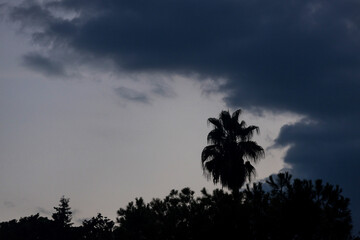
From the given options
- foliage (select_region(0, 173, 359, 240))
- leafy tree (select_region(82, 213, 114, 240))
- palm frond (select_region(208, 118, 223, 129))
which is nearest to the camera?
foliage (select_region(0, 173, 359, 240))

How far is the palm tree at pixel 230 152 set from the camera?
96.1 feet

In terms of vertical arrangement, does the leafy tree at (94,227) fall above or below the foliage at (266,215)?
above

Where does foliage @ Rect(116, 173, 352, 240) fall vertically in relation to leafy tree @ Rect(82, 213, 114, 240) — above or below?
below

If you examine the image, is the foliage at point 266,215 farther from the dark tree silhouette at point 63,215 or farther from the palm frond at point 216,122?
the dark tree silhouette at point 63,215

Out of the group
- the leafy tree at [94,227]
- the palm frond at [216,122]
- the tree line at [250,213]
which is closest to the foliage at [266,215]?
the tree line at [250,213]

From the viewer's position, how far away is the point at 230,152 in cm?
3050

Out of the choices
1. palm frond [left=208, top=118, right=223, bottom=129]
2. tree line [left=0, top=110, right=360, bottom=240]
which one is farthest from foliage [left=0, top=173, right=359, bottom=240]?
palm frond [left=208, top=118, right=223, bottom=129]

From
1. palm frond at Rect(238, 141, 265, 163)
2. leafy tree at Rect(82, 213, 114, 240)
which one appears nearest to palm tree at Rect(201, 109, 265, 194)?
palm frond at Rect(238, 141, 265, 163)

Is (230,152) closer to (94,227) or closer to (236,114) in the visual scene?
(236,114)

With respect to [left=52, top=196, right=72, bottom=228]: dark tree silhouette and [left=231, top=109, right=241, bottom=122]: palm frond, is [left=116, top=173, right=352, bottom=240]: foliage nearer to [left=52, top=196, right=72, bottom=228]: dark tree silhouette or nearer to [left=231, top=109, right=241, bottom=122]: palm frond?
[left=231, top=109, right=241, bottom=122]: palm frond

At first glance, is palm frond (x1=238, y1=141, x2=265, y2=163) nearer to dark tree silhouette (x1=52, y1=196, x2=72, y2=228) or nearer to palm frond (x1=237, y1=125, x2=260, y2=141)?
palm frond (x1=237, y1=125, x2=260, y2=141)

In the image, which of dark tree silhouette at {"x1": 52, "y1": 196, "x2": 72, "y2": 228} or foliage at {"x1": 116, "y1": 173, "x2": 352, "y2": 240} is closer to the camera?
foliage at {"x1": 116, "y1": 173, "x2": 352, "y2": 240}

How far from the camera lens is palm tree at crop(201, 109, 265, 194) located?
96.1 ft

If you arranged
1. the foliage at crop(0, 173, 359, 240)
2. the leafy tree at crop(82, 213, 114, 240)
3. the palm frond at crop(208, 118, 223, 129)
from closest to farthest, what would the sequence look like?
the foliage at crop(0, 173, 359, 240) → the palm frond at crop(208, 118, 223, 129) → the leafy tree at crop(82, 213, 114, 240)
